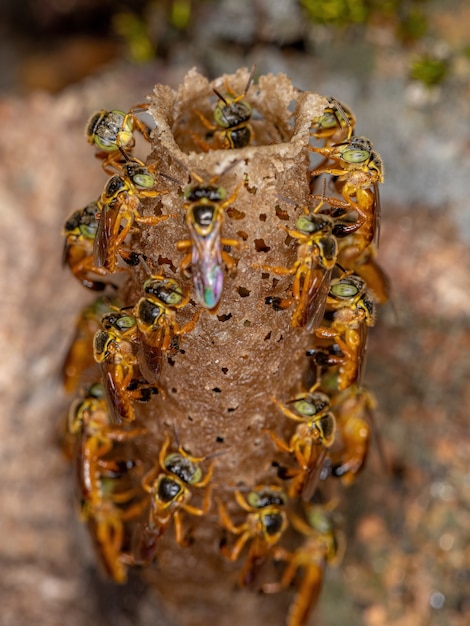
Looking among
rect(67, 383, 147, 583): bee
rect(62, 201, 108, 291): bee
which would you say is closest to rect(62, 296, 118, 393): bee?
rect(62, 201, 108, 291): bee

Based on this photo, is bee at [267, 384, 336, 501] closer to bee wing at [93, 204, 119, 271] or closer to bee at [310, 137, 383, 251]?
bee at [310, 137, 383, 251]

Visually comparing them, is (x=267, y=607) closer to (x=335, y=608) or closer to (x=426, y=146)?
(x=335, y=608)

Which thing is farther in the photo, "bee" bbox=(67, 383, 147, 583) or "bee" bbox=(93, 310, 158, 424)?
"bee" bbox=(67, 383, 147, 583)

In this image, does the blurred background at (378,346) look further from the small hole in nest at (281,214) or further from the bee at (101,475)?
the small hole in nest at (281,214)

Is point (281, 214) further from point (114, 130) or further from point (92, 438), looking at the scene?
point (92, 438)

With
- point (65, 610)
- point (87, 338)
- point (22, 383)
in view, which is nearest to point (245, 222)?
point (87, 338)

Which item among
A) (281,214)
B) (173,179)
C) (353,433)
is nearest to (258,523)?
(353,433)
